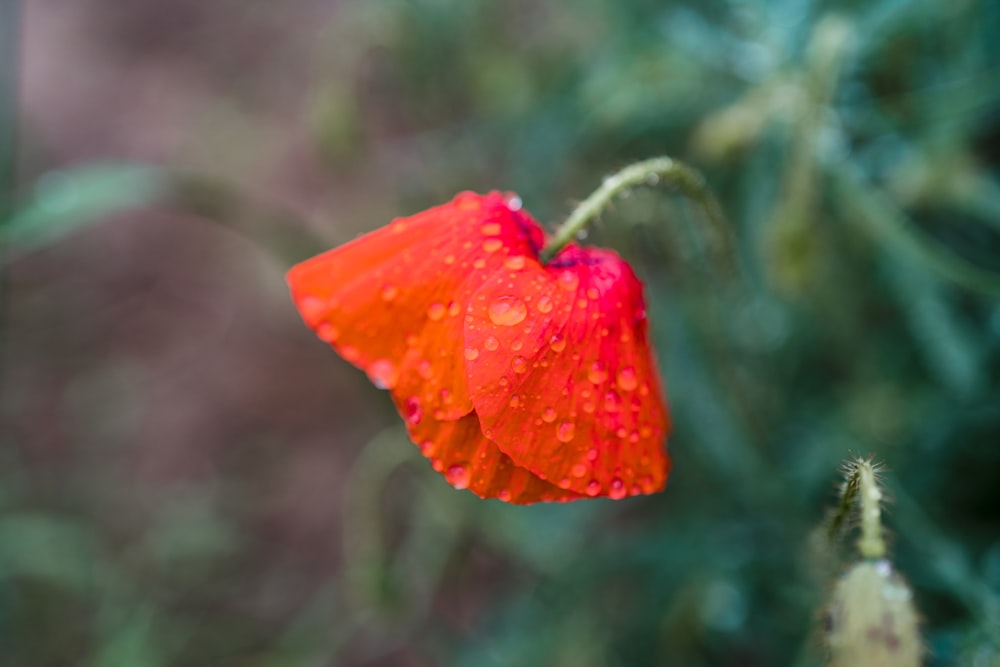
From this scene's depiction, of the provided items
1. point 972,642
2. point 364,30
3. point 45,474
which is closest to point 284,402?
point 45,474

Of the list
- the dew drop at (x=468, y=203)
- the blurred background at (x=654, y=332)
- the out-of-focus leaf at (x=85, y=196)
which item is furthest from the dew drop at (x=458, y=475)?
the out-of-focus leaf at (x=85, y=196)

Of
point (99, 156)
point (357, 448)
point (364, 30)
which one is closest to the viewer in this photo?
point (364, 30)

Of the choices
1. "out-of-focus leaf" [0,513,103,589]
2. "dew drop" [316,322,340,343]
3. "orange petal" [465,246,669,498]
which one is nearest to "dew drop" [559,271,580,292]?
"orange petal" [465,246,669,498]

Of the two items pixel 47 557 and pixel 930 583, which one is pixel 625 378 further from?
pixel 47 557

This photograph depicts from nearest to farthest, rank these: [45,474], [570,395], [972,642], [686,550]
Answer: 1. [570,395]
2. [972,642]
3. [686,550]
4. [45,474]

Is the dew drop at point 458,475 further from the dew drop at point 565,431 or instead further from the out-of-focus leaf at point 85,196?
the out-of-focus leaf at point 85,196

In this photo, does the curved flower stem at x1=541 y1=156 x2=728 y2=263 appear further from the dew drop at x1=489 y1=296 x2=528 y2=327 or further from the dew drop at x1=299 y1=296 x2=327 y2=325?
the dew drop at x1=299 y1=296 x2=327 y2=325
